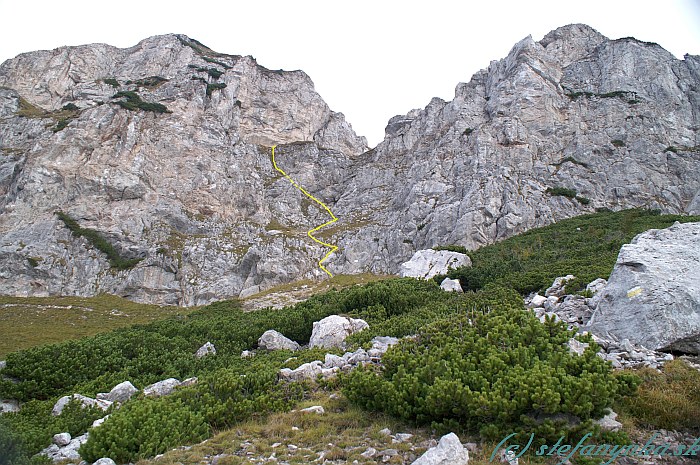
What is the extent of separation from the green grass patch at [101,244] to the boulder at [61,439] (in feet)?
143

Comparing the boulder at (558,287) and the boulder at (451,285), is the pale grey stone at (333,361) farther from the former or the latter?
the boulder at (451,285)

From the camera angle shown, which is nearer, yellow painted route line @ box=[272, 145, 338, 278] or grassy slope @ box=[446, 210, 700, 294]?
grassy slope @ box=[446, 210, 700, 294]

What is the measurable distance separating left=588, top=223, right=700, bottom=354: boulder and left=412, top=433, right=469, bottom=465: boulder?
667cm

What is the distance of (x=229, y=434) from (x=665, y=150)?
66727 mm

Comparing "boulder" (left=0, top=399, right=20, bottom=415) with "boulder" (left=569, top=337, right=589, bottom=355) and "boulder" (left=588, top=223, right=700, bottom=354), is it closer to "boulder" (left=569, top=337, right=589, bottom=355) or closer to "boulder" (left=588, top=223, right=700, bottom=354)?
"boulder" (left=569, top=337, right=589, bottom=355)

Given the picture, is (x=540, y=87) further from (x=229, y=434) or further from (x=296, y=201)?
(x=229, y=434)

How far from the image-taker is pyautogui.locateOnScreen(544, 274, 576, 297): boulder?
1587 cm

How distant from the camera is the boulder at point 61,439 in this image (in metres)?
8.55

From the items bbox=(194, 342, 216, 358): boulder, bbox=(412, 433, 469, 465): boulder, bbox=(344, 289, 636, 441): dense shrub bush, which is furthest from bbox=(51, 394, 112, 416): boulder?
bbox=(412, 433, 469, 465): boulder

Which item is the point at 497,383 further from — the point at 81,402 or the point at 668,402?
the point at 81,402

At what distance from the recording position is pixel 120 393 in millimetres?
11523

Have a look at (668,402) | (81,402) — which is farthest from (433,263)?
(81,402)

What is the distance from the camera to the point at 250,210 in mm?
64938

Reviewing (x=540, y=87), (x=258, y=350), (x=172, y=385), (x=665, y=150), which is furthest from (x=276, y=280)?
(x=665, y=150)
